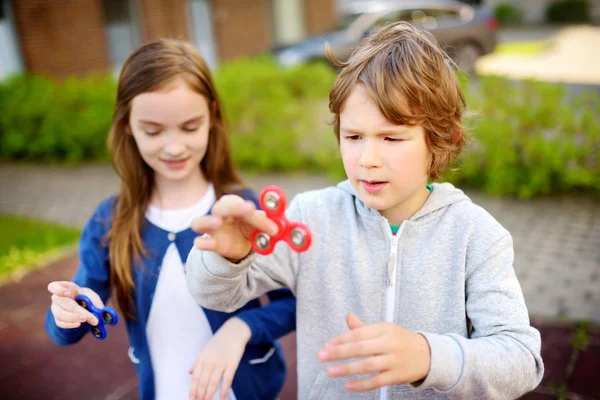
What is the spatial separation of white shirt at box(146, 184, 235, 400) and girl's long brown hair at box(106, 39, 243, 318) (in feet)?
0.31

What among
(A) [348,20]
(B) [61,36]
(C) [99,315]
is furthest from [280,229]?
(A) [348,20]

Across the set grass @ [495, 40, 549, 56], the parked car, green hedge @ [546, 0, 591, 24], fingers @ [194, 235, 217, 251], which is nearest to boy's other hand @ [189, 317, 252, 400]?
fingers @ [194, 235, 217, 251]

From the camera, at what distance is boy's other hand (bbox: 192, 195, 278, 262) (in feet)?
3.91

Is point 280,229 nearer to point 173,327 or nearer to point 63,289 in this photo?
point 63,289

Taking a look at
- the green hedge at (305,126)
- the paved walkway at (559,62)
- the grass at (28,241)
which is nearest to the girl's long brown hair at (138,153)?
the green hedge at (305,126)

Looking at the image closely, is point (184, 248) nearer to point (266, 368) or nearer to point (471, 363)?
point (266, 368)

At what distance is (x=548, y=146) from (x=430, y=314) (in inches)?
175

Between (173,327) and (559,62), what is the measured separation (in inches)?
594

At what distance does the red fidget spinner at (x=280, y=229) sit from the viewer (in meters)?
1.20

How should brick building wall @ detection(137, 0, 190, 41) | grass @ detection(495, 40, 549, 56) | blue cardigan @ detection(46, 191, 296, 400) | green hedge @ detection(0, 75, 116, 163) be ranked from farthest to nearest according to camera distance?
grass @ detection(495, 40, 549, 56)
brick building wall @ detection(137, 0, 190, 41)
green hedge @ detection(0, 75, 116, 163)
blue cardigan @ detection(46, 191, 296, 400)

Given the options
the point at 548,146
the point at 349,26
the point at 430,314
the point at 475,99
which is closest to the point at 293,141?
the point at 475,99

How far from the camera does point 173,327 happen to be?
1908mm

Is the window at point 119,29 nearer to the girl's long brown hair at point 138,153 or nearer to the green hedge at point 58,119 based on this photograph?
the green hedge at point 58,119

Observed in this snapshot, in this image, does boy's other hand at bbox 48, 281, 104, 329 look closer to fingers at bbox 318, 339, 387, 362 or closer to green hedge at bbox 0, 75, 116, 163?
fingers at bbox 318, 339, 387, 362
